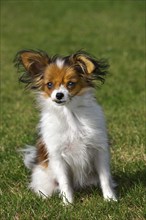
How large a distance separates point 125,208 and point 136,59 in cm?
917

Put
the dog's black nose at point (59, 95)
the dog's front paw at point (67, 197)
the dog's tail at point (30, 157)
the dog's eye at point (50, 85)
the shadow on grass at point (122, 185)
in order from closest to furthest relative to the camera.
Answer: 1. the dog's black nose at point (59, 95)
2. the dog's eye at point (50, 85)
3. the dog's front paw at point (67, 197)
4. the shadow on grass at point (122, 185)
5. the dog's tail at point (30, 157)

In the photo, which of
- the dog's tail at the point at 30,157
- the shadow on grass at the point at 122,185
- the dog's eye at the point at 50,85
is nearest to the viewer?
the dog's eye at the point at 50,85

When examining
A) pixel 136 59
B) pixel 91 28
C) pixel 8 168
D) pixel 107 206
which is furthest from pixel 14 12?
pixel 107 206

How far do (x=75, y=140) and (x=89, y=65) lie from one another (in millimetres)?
741

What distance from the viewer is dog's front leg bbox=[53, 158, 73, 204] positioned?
18.0ft

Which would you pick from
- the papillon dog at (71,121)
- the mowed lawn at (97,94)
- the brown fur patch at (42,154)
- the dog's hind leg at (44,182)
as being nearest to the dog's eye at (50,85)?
the papillon dog at (71,121)

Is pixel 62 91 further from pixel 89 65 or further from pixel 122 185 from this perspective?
pixel 122 185

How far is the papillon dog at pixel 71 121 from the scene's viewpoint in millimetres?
5270

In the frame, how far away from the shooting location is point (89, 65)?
524cm

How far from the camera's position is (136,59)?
1397cm

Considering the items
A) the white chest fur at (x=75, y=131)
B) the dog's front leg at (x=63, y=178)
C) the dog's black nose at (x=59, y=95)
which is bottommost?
the dog's front leg at (x=63, y=178)

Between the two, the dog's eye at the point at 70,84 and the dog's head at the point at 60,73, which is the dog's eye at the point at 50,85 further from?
the dog's eye at the point at 70,84

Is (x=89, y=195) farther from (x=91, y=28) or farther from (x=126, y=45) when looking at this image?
(x=91, y=28)

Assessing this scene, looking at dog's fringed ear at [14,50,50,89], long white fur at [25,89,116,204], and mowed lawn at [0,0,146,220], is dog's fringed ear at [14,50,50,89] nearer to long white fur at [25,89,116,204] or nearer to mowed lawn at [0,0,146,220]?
long white fur at [25,89,116,204]
